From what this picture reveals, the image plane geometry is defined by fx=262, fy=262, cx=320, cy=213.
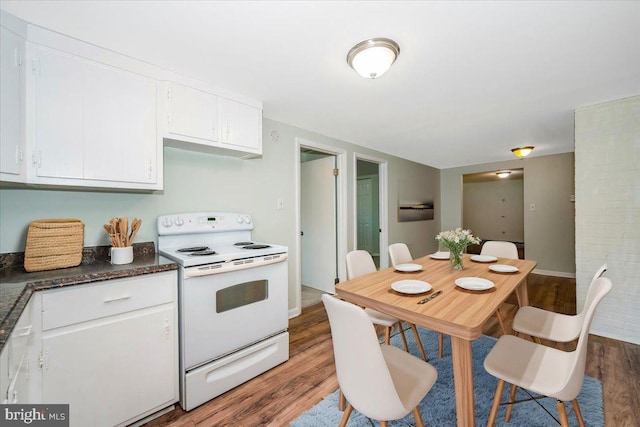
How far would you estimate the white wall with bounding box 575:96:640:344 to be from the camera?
7.80 ft

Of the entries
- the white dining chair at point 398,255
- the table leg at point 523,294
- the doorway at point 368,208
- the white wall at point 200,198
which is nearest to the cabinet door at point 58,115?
the white wall at point 200,198

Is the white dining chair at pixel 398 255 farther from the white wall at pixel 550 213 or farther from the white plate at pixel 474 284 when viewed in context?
the white wall at pixel 550 213

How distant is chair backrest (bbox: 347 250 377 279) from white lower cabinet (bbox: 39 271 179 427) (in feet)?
4.18

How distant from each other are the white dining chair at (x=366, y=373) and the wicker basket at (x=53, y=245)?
1522 millimetres

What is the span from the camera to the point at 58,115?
147cm

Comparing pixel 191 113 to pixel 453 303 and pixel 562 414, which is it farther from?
pixel 562 414

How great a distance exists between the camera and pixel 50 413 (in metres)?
1.21

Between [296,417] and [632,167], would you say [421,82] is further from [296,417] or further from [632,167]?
[296,417]

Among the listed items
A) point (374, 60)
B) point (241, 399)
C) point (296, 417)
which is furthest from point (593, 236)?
point (241, 399)

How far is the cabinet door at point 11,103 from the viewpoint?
1283mm

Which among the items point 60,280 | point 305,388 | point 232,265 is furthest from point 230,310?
point 60,280

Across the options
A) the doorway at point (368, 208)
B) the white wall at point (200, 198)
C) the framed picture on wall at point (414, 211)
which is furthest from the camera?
the doorway at point (368, 208)

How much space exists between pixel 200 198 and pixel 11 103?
118cm

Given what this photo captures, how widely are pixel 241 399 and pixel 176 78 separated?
227cm
